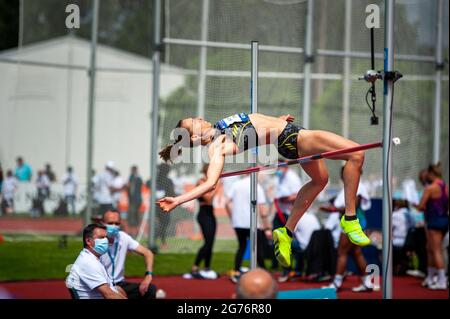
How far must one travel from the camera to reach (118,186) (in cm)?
1705

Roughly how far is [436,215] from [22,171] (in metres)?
11.0

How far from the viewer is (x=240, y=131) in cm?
623

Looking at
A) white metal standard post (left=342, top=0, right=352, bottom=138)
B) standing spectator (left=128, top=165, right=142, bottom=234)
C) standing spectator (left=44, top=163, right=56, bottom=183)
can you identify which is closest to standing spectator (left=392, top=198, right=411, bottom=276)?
white metal standard post (left=342, top=0, right=352, bottom=138)

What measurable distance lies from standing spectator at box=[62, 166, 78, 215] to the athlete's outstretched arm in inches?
489

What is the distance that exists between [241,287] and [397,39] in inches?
462

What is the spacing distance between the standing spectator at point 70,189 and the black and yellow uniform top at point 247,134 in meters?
12.2

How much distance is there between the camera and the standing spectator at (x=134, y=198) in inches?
609

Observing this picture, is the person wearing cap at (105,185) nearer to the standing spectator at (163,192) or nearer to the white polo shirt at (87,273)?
the standing spectator at (163,192)

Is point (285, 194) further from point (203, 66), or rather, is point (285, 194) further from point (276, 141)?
point (276, 141)

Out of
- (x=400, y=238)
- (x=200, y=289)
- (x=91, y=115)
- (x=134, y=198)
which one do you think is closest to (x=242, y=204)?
(x=200, y=289)

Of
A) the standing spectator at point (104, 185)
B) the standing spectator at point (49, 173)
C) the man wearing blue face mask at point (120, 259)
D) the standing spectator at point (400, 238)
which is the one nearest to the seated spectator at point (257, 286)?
the man wearing blue face mask at point (120, 259)

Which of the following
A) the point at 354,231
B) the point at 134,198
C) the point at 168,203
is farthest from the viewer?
the point at 134,198
